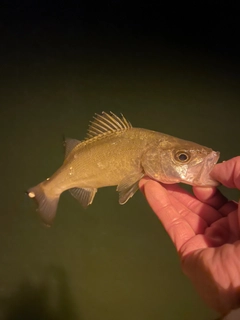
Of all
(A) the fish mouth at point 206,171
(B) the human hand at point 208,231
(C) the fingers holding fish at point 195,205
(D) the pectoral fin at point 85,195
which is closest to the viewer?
(B) the human hand at point 208,231

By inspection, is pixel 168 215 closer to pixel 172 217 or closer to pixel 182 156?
pixel 172 217

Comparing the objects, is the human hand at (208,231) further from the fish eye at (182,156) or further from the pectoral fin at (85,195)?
the pectoral fin at (85,195)

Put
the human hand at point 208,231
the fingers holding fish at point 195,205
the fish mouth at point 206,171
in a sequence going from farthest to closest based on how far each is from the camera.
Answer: the fingers holding fish at point 195,205 → the fish mouth at point 206,171 → the human hand at point 208,231

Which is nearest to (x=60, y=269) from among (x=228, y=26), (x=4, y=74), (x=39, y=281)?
(x=39, y=281)

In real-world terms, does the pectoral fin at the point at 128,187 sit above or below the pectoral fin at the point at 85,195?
above

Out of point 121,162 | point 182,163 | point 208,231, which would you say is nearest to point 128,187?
point 121,162

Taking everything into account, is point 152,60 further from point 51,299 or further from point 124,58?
point 51,299

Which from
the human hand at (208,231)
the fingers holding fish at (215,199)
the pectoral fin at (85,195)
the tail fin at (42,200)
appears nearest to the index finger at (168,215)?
the human hand at (208,231)
